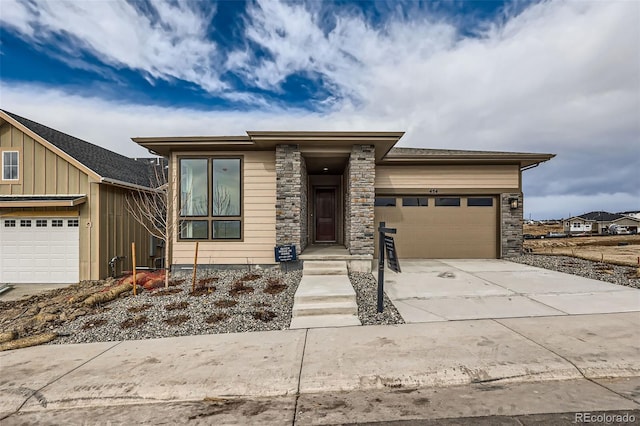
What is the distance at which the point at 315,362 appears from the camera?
10.4ft

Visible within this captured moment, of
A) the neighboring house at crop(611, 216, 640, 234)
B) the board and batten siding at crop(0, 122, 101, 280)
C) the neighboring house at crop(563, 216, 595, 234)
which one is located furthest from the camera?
the neighboring house at crop(563, 216, 595, 234)

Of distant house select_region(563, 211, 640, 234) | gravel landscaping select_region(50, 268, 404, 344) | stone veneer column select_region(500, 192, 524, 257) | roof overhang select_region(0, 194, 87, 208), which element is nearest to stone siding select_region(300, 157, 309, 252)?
gravel landscaping select_region(50, 268, 404, 344)

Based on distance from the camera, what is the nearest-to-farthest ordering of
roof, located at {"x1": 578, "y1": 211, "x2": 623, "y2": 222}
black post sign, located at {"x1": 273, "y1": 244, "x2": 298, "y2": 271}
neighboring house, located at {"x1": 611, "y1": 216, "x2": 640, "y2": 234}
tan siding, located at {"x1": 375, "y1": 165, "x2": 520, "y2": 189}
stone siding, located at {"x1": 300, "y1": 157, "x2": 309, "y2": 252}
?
black post sign, located at {"x1": 273, "y1": 244, "x2": 298, "y2": 271} → stone siding, located at {"x1": 300, "y1": 157, "x2": 309, "y2": 252} → tan siding, located at {"x1": 375, "y1": 165, "x2": 520, "y2": 189} → neighboring house, located at {"x1": 611, "y1": 216, "x2": 640, "y2": 234} → roof, located at {"x1": 578, "y1": 211, "x2": 623, "y2": 222}

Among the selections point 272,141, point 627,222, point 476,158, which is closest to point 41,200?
point 272,141

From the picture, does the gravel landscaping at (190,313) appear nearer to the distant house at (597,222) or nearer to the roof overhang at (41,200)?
the roof overhang at (41,200)

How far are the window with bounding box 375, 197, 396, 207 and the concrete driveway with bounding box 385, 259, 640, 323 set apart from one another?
268 centimetres

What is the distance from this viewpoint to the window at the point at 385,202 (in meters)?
9.57

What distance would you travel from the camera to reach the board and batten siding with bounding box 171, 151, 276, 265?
7664mm

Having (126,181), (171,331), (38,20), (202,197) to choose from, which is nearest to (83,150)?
(126,181)

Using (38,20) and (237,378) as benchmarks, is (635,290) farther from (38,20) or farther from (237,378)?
(38,20)

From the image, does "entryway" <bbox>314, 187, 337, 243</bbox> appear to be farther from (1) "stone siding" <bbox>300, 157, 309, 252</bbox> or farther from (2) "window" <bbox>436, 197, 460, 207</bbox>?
(2) "window" <bbox>436, 197, 460, 207</bbox>

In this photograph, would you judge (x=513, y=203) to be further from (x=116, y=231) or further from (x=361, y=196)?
(x=116, y=231)

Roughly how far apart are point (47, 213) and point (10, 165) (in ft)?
6.89

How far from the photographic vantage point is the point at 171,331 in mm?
4250
